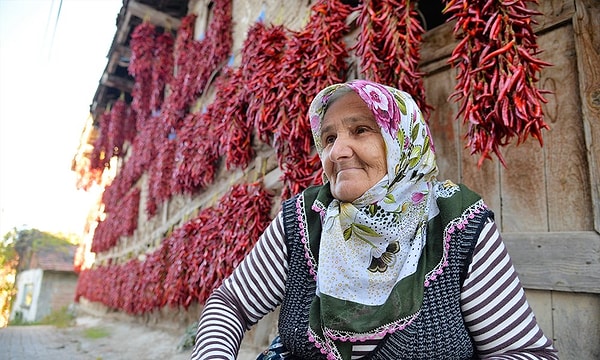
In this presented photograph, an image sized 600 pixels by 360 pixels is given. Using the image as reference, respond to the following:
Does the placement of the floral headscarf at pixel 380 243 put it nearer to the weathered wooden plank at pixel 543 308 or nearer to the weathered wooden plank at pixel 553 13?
the weathered wooden plank at pixel 543 308

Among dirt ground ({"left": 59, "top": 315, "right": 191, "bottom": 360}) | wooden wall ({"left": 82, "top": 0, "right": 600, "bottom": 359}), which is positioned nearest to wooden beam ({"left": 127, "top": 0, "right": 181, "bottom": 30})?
dirt ground ({"left": 59, "top": 315, "right": 191, "bottom": 360})

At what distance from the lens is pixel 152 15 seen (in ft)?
23.6

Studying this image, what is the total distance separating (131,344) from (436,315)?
4717mm

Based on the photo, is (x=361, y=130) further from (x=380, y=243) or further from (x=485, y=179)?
(x=485, y=179)

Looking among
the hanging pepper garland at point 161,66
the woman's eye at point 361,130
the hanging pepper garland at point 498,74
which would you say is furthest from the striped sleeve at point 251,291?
the hanging pepper garland at point 161,66

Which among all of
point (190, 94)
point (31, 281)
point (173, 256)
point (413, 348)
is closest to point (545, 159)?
point (413, 348)

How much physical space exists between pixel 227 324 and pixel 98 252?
1144 centimetres

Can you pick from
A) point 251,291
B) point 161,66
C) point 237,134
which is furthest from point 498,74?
point 161,66

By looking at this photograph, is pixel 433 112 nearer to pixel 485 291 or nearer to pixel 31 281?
pixel 485 291

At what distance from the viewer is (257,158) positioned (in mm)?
3498

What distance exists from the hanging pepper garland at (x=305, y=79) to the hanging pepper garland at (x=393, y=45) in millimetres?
323

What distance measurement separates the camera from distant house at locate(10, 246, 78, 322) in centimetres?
1700

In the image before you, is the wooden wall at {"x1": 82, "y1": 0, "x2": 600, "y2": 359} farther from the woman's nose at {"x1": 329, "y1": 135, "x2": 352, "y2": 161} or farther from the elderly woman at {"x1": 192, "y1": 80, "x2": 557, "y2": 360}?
the woman's nose at {"x1": 329, "y1": 135, "x2": 352, "y2": 161}

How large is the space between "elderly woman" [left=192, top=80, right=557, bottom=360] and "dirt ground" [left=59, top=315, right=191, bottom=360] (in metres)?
2.51
